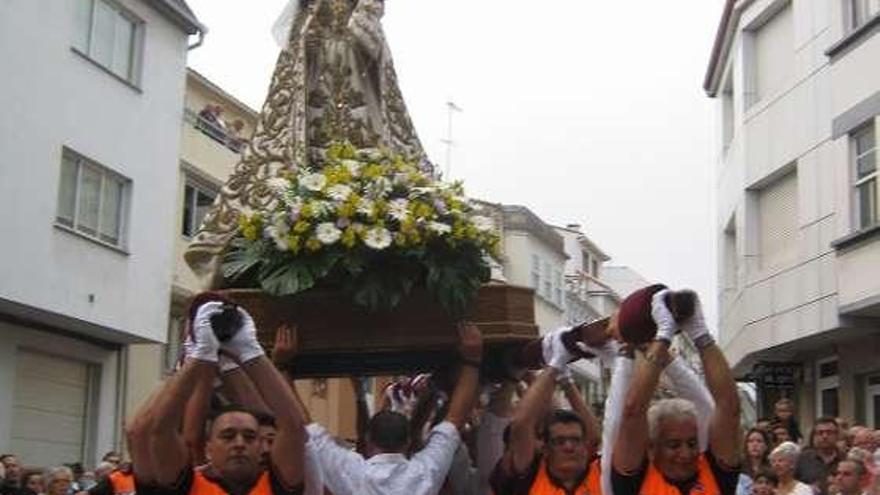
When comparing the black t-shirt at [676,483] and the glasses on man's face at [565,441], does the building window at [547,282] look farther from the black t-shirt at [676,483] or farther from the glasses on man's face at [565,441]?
the black t-shirt at [676,483]

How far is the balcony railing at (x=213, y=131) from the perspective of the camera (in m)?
25.6

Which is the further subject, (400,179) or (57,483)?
(57,483)

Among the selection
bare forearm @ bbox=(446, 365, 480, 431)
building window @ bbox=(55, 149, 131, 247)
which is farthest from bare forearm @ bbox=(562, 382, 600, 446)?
building window @ bbox=(55, 149, 131, 247)

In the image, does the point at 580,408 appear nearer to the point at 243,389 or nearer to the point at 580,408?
the point at 580,408

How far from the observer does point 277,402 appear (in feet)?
16.2

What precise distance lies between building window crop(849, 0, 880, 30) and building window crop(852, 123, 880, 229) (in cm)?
161

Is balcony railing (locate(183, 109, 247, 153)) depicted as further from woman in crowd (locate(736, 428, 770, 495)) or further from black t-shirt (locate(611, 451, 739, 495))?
black t-shirt (locate(611, 451, 739, 495))

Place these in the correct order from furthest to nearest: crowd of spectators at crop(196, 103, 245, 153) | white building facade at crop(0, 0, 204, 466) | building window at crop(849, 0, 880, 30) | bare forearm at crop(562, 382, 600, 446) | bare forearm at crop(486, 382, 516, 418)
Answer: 1. crowd of spectators at crop(196, 103, 245, 153)
2. building window at crop(849, 0, 880, 30)
3. white building facade at crop(0, 0, 204, 466)
4. bare forearm at crop(486, 382, 516, 418)
5. bare forearm at crop(562, 382, 600, 446)

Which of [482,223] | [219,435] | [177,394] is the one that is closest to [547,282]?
[482,223]

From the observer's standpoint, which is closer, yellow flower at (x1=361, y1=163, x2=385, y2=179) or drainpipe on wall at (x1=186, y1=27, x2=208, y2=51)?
yellow flower at (x1=361, y1=163, x2=385, y2=179)

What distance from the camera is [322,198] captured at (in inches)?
233

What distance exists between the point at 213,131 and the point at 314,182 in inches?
824

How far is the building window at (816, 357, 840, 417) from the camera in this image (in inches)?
824

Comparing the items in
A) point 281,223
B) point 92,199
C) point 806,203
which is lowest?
point 281,223
